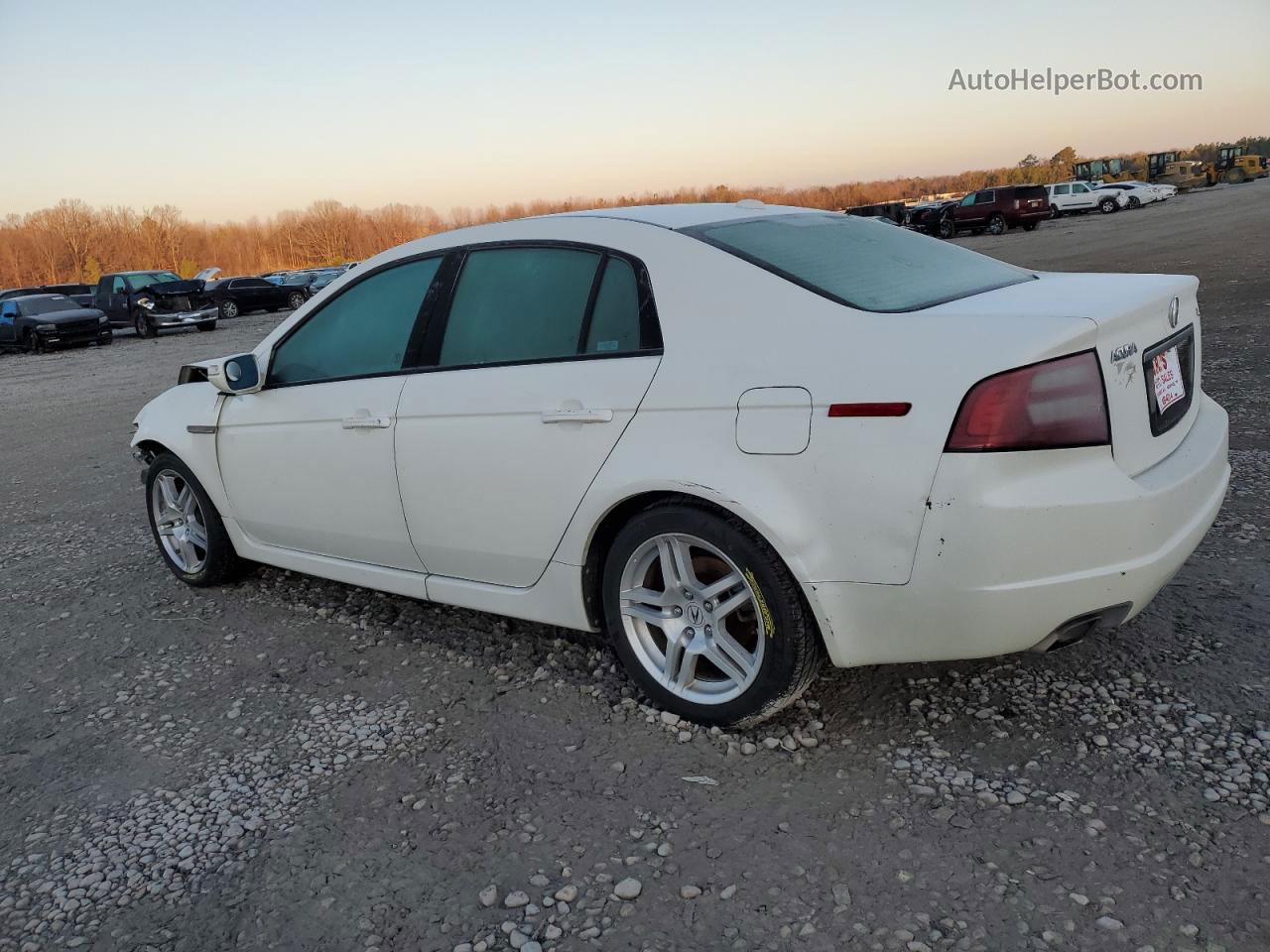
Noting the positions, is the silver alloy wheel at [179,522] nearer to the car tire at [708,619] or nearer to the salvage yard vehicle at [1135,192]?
the car tire at [708,619]

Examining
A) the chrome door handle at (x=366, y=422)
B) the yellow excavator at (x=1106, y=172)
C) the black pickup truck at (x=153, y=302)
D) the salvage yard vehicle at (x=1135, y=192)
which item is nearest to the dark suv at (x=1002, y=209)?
the salvage yard vehicle at (x=1135, y=192)

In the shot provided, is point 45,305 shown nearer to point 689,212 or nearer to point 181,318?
point 181,318

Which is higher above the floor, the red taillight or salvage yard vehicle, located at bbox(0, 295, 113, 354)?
salvage yard vehicle, located at bbox(0, 295, 113, 354)

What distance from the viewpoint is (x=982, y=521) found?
8.14 feet

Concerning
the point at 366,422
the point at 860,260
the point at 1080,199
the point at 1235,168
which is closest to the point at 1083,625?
the point at 860,260

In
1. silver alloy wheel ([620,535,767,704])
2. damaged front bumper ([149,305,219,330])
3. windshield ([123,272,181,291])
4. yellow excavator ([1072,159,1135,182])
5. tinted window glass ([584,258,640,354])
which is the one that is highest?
yellow excavator ([1072,159,1135,182])

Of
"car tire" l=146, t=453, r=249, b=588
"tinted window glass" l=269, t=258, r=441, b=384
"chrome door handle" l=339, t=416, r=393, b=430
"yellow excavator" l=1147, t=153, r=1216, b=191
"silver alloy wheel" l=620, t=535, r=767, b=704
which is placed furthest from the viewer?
"yellow excavator" l=1147, t=153, r=1216, b=191

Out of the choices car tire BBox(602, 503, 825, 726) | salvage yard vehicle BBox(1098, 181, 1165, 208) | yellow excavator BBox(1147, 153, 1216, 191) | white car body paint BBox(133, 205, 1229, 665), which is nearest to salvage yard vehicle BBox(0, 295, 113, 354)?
white car body paint BBox(133, 205, 1229, 665)

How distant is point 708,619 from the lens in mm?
3082

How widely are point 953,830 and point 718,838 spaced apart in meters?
0.60

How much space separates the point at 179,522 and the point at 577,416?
2866 millimetres

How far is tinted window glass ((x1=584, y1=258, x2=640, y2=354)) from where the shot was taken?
313 centimetres

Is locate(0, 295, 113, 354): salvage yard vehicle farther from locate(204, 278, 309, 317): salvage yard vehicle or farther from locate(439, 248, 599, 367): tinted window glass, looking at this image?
locate(439, 248, 599, 367): tinted window glass

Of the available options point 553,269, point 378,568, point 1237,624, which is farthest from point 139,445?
point 1237,624
